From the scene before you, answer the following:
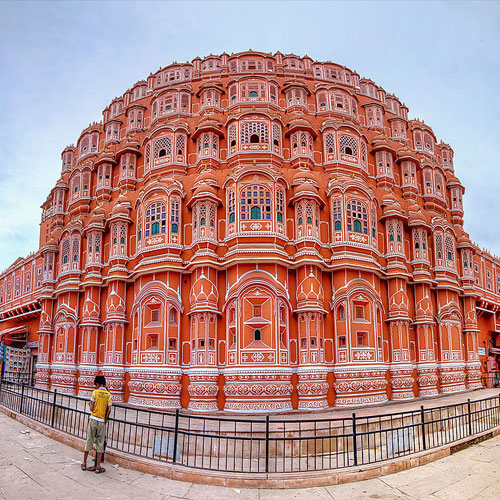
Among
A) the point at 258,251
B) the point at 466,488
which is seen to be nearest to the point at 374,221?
the point at 258,251

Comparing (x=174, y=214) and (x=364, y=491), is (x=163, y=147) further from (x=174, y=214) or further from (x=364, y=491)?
(x=364, y=491)

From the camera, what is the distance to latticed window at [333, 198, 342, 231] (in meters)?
A: 22.5

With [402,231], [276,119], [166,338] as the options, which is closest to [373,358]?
[402,231]

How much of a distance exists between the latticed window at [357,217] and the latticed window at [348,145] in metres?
4.08

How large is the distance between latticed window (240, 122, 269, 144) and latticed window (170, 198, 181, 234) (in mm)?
5068

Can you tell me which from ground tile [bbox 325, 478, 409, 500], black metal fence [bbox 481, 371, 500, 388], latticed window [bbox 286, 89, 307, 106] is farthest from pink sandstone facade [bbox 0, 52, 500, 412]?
ground tile [bbox 325, 478, 409, 500]

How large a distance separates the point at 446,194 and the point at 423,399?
51.4ft

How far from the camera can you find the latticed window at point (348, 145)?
25547 millimetres

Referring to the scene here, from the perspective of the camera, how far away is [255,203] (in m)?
21.3

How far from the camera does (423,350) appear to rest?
2445cm

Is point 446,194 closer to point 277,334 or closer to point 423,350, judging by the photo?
point 423,350

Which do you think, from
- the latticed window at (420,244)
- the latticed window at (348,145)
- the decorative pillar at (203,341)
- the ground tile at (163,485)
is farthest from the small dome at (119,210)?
the ground tile at (163,485)

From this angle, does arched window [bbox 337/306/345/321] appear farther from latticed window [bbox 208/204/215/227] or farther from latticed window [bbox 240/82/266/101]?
latticed window [bbox 240/82/266/101]

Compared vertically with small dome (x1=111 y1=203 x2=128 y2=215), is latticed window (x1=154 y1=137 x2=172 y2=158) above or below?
above
